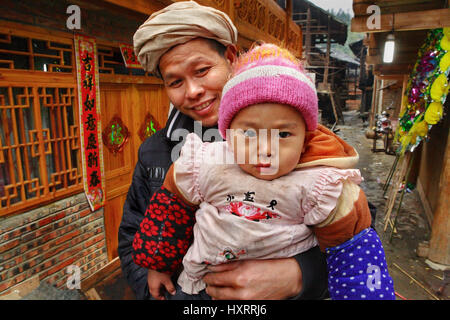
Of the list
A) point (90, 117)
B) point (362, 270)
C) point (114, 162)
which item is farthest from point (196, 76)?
point (114, 162)

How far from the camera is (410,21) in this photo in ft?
15.5

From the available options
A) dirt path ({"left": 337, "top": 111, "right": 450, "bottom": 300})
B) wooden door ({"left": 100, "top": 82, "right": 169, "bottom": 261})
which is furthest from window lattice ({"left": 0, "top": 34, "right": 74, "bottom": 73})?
dirt path ({"left": 337, "top": 111, "right": 450, "bottom": 300})

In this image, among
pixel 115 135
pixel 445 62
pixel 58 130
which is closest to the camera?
pixel 58 130

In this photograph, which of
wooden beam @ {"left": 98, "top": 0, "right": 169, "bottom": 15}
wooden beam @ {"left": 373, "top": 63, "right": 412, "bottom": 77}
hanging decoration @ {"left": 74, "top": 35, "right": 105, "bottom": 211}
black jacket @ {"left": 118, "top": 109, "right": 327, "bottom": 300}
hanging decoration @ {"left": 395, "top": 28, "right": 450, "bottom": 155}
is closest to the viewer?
black jacket @ {"left": 118, "top": 109, "right": 327, "bottom": 300}

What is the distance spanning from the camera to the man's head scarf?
1501mm

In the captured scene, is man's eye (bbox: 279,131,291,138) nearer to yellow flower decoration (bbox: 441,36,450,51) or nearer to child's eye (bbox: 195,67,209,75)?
child's eye (bbox: 195,67,209,75)

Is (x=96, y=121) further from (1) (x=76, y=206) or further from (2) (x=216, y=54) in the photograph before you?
(2) (x=216, y=54)

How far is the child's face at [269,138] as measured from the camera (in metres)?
1.20

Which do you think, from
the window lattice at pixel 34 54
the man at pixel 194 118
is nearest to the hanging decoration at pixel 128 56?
the window lattice at pixel 34 54

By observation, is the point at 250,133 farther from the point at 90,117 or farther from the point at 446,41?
the point at 446,41

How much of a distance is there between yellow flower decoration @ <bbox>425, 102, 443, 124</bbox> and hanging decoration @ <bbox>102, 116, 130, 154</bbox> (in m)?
4.59

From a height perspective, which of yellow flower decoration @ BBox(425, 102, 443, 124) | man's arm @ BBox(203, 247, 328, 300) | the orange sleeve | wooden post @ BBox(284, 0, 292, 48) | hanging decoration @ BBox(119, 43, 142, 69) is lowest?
man's arm @ BBox(203, 247, 328, 300)

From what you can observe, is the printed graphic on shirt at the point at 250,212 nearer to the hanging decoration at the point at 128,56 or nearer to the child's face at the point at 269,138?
the child's face at the point at 269,138

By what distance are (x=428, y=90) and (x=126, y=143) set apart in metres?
4.73
